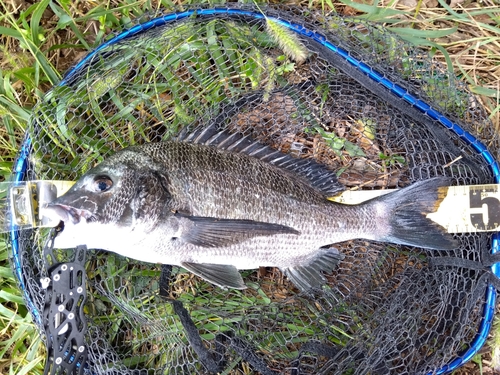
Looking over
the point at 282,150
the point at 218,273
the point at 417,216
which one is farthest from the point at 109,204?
the point at 417,216

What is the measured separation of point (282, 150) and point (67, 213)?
4.85ft

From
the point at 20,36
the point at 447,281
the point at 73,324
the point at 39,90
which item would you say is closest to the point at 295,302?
the point at 447,281

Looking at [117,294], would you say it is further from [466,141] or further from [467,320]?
[466,141]

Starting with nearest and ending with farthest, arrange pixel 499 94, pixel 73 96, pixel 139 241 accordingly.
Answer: pixel 139 241 → pixel 73 96 → pixel 499 94

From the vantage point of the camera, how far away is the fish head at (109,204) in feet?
8.06

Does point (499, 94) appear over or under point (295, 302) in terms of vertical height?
over

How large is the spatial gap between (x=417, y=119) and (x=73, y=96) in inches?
88.6

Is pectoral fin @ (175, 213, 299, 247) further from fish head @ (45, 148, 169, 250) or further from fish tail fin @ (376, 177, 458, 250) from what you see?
fish tail fin @ (376, 177, 458, 250)

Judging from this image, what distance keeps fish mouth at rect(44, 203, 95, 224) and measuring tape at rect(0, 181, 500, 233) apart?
1.12 ft

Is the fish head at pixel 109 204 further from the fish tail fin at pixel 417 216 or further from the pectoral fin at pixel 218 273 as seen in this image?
the fish tail fin at pixel 417 216

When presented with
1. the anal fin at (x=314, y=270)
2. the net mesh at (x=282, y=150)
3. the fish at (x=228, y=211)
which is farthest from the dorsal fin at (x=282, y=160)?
the anal fin at (x=314, y=270)

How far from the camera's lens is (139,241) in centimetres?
257

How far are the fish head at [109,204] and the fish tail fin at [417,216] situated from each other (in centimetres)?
138

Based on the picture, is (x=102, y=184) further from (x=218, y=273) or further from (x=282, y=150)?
(x=282, y=150)
